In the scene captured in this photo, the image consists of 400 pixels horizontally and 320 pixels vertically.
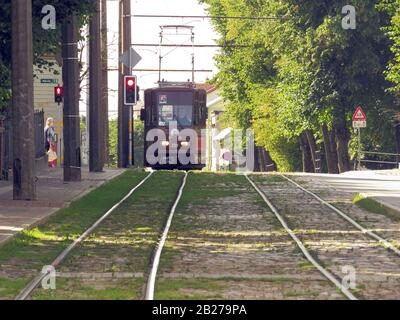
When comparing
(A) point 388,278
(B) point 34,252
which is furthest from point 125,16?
(A) point 388,278

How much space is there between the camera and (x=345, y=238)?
18875 mm

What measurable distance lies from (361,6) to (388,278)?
39.5 m

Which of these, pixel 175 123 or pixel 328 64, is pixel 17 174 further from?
pixel 328 64

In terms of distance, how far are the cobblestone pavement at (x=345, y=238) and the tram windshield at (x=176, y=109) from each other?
1686 cm

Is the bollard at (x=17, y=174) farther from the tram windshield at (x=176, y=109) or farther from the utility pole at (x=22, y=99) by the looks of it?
the tram windshield at (x=176, y=109)

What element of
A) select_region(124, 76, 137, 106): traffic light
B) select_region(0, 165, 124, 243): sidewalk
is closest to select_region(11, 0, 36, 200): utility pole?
select_region(0, 165, 124, 243): sidewalk

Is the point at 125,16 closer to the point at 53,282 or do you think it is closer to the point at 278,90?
the point at 278,90

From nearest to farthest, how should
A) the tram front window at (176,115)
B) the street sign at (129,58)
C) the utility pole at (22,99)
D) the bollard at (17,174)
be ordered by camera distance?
the utility pole at (22,99) → the bollard at (17,174) → the street sign at (129,58) → the tram front window at (176,115)

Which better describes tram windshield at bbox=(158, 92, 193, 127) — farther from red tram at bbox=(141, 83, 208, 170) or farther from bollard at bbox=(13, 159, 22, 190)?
bollard at bbox=(13, 159, 22, 190)

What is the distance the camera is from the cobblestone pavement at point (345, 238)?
1378cm

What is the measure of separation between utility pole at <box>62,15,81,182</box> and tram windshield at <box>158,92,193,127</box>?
13.7 meters

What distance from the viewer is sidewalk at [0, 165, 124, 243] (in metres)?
20.7

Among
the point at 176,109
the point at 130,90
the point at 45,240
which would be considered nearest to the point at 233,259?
the point at 45,240

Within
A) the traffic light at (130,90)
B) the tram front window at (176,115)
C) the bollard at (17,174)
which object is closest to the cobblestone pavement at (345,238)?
the bollard at (17,174)
